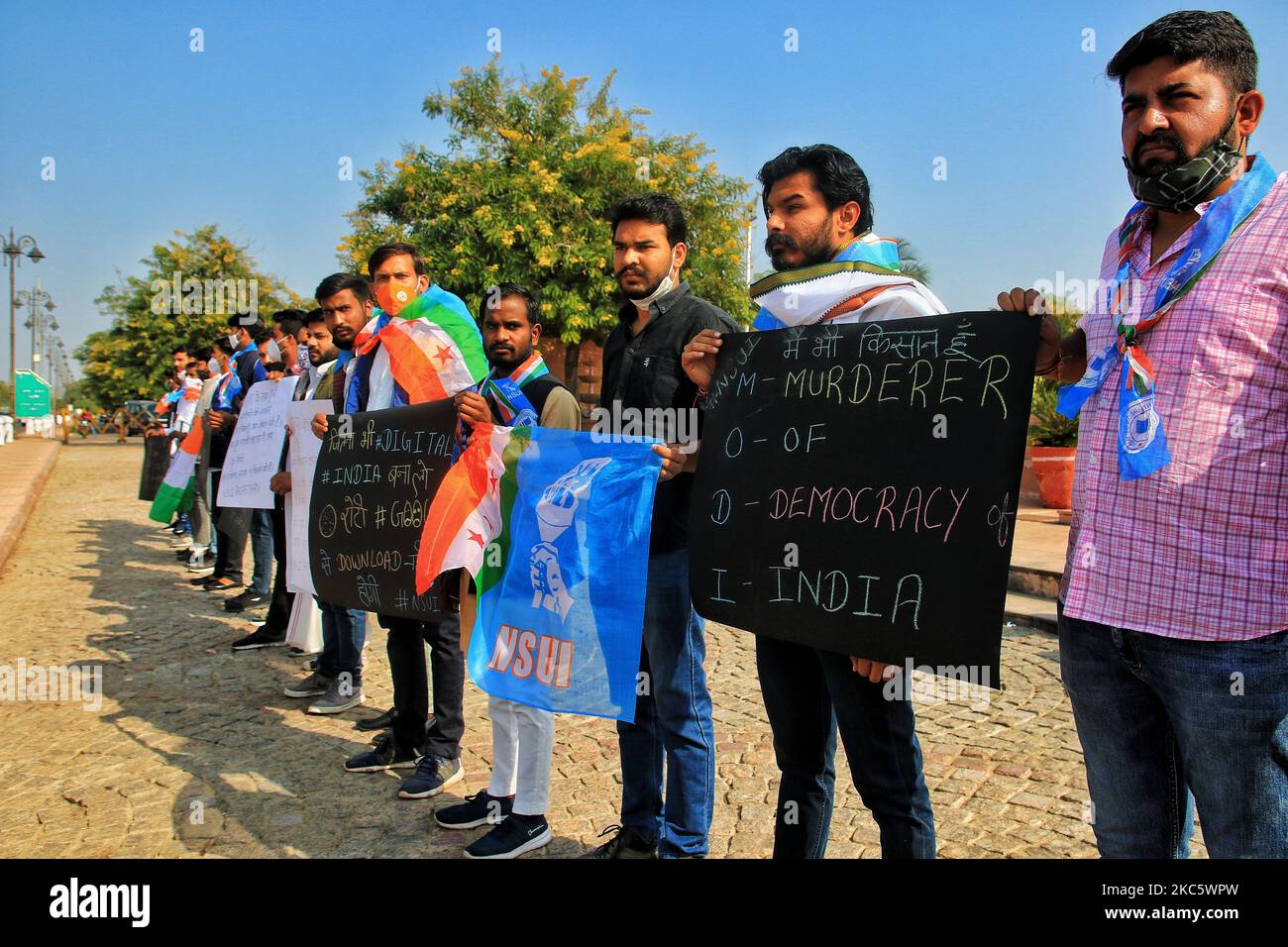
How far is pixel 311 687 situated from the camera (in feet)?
Answer: 18.7

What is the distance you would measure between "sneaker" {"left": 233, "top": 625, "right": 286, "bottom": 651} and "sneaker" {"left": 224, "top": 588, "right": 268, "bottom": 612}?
1.28m

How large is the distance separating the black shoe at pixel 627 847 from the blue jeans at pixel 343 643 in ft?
8.08

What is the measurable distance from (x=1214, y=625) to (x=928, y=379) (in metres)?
0.87

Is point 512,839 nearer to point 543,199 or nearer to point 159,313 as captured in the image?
point 543,199

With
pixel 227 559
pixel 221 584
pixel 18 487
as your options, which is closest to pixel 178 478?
pixel 227 559

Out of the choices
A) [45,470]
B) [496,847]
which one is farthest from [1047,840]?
[45,470]

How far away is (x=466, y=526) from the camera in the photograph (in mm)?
3527

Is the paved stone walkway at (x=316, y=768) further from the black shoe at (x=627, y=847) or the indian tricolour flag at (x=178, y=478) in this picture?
the indian tricolour flag at (x=178, y=478)

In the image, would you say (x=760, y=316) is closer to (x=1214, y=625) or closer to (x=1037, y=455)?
(x=1214, y=625)

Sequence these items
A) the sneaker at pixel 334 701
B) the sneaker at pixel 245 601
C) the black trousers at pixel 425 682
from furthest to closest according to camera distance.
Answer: the sneaker at pixel 245 601 < the sneaker at pixel 334 701 < the black trousers at pixel 425 682

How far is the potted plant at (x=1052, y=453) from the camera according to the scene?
13125 mm

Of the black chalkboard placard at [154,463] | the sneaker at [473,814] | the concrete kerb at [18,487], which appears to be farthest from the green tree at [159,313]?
the sneaker at [473,814]

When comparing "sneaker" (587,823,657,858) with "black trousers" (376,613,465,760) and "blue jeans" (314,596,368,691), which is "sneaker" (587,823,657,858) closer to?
"black trousers" (376,613,465,760)

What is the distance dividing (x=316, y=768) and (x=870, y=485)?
135 inches
